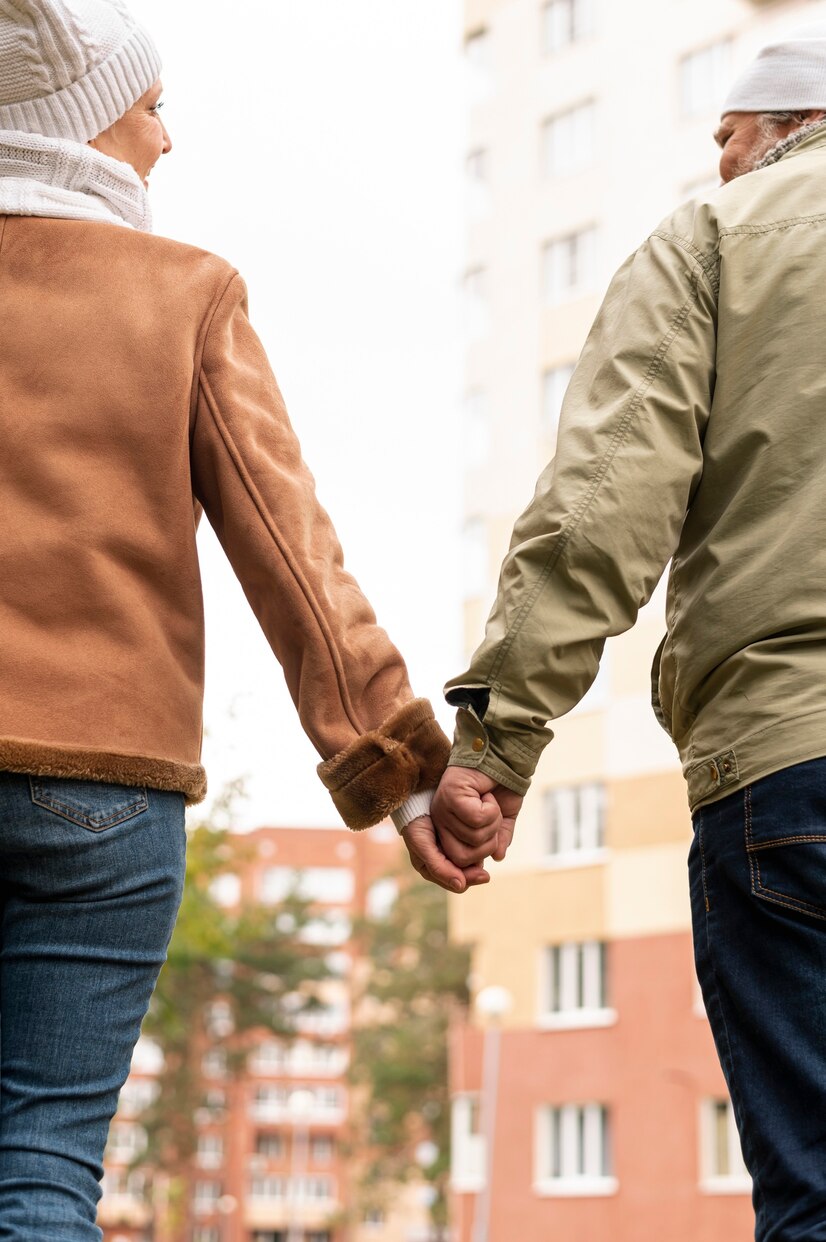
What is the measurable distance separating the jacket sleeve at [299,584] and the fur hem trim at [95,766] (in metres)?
0.36

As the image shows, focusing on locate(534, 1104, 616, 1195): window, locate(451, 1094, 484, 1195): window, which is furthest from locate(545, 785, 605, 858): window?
locate(451, 1094, 484, 1195): window

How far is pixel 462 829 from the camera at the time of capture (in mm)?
2766

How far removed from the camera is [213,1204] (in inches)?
2844

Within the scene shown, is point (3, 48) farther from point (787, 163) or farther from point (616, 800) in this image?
point (616, 800)

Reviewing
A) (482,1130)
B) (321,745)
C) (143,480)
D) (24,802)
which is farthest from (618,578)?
(482,1130)

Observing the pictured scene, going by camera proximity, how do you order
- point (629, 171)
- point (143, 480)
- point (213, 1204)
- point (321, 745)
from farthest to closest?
point (213, 1204)
point (629, 171)
point (321, 745)
point (143, 480)

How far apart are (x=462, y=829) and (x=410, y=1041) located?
39952 millimetres

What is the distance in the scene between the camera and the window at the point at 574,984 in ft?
87.2

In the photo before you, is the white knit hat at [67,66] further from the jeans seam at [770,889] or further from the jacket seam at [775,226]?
the jeans seam at [770,889]

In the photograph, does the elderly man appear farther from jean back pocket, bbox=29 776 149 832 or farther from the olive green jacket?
jean back pocket, bbox=29 776 149 832

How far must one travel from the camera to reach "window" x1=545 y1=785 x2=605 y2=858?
27266mm

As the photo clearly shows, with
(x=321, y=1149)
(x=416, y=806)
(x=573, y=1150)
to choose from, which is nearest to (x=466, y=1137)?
(x=573, y=1150)

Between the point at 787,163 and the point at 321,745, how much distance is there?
4.01 feet

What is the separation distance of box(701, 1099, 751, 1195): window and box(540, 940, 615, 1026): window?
7.88 ft
